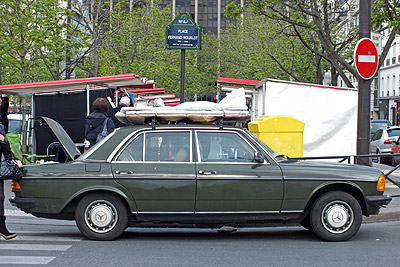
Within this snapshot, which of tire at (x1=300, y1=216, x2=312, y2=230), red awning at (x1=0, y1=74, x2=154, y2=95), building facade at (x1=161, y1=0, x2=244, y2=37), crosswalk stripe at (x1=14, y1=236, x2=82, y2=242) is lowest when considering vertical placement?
crosswalk stripe at (x1=14, y1=236, x2=82, y2=242)

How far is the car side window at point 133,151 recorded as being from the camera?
807 centimetres

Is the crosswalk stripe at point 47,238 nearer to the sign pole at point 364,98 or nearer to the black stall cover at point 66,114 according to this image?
the sign pole at point 364,98

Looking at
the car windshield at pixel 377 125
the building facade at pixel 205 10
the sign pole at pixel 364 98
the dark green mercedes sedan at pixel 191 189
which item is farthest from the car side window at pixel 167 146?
the building facade at pixel 205 10

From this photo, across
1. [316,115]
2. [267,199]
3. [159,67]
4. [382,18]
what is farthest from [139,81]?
[159,67]

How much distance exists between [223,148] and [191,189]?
0.69 meters

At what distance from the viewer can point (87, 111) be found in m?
15.9

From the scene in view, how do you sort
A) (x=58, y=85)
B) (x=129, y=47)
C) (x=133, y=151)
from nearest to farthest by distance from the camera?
(x=133, y=151) → (x=58, y=85) → (x=129, y=47)

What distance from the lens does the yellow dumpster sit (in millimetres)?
11992

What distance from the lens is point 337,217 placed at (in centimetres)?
802

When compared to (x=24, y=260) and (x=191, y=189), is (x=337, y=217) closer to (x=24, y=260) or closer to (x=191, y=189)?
(x=191, y=189)

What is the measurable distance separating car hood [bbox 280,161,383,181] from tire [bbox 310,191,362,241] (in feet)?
0.83

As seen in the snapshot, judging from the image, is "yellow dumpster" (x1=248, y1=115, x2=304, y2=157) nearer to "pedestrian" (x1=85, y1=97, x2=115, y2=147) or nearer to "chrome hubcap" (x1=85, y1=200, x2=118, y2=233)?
"pedestrian" (x1=85, y1=97, x2=115, y2=147)

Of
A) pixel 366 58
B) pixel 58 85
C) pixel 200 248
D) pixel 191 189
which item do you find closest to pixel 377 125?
pixel 58 85

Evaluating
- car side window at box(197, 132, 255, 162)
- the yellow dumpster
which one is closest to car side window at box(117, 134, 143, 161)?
car side window at box(197, 132, 255, 162)
